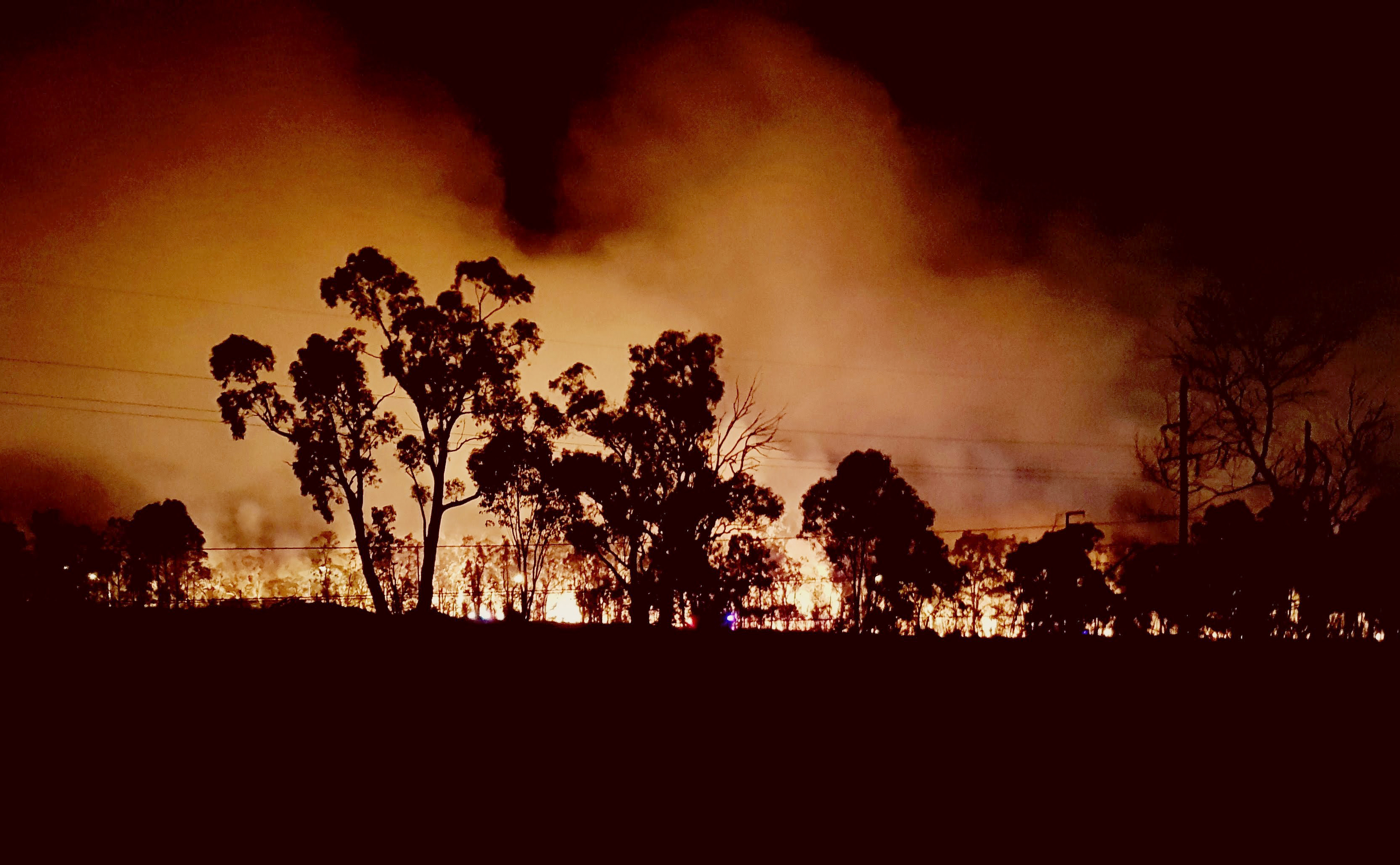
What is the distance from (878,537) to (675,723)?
31396mm

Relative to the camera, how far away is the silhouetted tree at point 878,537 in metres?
38.6

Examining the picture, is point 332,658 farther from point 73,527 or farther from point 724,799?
point 73,527

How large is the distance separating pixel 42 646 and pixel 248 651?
7.86 feet

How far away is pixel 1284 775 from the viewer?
7.48 metres

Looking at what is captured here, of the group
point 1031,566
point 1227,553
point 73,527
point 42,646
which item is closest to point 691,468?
point 1031,566

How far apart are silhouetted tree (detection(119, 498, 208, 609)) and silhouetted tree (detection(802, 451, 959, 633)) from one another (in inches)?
1427

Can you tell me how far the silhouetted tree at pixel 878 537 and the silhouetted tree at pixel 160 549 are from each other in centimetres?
3624

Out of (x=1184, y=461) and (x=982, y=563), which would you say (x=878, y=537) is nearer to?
(x=1184, y=461)

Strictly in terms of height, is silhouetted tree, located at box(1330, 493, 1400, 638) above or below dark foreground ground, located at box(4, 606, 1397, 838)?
above

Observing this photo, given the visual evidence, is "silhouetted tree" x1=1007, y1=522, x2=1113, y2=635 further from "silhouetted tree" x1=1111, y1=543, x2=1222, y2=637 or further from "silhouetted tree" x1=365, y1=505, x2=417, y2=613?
"silhouetted tree" x1=365, y1=505, x2=417, y2=613

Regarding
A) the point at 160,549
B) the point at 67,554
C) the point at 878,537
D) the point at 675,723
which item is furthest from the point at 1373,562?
the point at 67,554

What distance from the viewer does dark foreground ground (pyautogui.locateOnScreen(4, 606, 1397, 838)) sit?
271 inches

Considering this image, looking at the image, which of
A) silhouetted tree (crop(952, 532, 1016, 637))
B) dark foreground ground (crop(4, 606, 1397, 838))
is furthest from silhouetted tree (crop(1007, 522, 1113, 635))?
dark foreground ground (crop(4, 606, 1397, 838))

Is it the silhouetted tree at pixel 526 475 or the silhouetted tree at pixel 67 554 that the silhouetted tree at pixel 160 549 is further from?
the silhouetted tree at pixel 526 475
